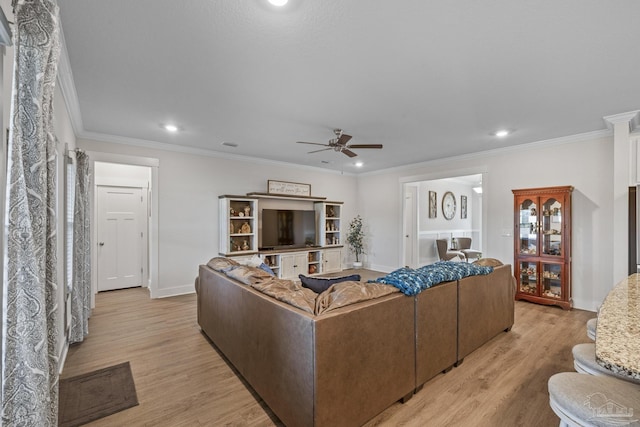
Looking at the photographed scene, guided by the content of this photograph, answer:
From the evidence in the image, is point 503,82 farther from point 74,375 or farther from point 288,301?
point 74,375

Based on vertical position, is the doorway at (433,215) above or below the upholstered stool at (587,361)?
above

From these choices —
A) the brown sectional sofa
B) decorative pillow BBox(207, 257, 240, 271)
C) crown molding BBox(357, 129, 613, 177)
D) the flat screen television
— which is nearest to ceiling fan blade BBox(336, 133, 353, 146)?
decorative pillow BBox(207, 257, 240, 271)

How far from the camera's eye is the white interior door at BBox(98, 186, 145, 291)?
17.3ft

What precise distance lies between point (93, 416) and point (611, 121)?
590 cm

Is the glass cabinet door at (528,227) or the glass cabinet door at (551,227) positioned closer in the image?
the glass cabinet door at (551,227)

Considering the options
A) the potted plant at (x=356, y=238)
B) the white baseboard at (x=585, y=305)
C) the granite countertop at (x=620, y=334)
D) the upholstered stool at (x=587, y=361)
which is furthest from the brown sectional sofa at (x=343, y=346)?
the potted plant at (x=356, y=238)

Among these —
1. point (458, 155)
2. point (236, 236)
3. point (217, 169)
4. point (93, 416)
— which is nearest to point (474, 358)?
point (93, 416)

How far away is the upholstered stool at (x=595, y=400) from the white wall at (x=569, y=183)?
3.89 m

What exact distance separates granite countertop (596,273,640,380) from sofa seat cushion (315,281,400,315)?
3.63ft

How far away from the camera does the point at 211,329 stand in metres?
3.07

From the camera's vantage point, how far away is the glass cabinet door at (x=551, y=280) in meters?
4.34

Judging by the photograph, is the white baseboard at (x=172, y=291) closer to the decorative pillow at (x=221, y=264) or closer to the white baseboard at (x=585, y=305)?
the decorative pillow at (x=221, y=264)

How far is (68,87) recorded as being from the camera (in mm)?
2705

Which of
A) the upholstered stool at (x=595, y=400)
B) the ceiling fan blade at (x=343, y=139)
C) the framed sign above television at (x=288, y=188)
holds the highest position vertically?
the ceiling fan blade at (x=343, y=139)
